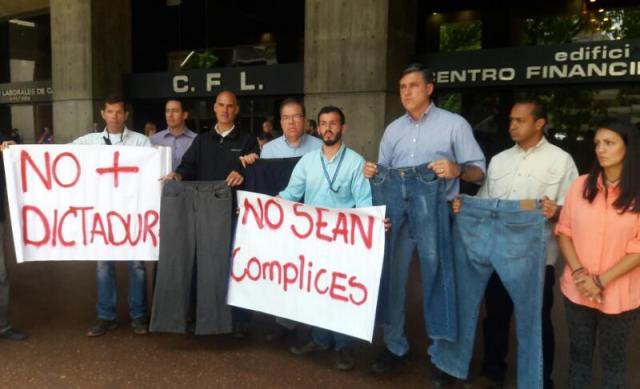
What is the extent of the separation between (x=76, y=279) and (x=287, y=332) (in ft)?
9.83

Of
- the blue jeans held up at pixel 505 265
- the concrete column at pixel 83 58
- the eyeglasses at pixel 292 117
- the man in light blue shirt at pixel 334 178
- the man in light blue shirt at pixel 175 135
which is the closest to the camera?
the blue jeans held up at pixel 505 265

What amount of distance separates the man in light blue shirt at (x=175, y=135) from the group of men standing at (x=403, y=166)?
649 mm

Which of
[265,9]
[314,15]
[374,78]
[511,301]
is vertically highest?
[265,9]

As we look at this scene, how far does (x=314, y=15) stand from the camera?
9398 mm

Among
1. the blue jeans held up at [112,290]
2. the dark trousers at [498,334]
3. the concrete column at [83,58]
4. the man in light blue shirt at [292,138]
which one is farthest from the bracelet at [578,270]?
the concrete column at [83,58]

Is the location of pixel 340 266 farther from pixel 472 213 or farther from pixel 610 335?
pixel 610 335

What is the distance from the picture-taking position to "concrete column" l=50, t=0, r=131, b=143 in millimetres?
12211

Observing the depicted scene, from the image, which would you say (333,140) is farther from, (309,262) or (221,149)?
(221,149)

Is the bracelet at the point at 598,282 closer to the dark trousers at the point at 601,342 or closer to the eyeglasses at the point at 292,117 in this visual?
the dark trousers at the point at 601,342

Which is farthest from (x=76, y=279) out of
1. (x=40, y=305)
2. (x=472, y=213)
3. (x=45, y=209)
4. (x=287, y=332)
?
(x=472, y=213)

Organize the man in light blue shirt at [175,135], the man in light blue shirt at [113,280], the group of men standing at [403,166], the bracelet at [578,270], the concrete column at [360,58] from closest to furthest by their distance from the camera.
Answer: the bracelet at [578,270]
the group of men standing at [403,166]
the man in light blue shirt at [113,280]
the man in light blue shirt at [175,135]
the concrete column at [360,58]

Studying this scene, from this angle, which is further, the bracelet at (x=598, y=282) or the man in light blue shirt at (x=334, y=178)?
the man in light blue shirt at (x=334, y=178)

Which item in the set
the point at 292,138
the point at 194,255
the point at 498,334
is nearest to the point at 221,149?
the point at 292,138

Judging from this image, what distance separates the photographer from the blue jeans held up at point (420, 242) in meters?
3.40
